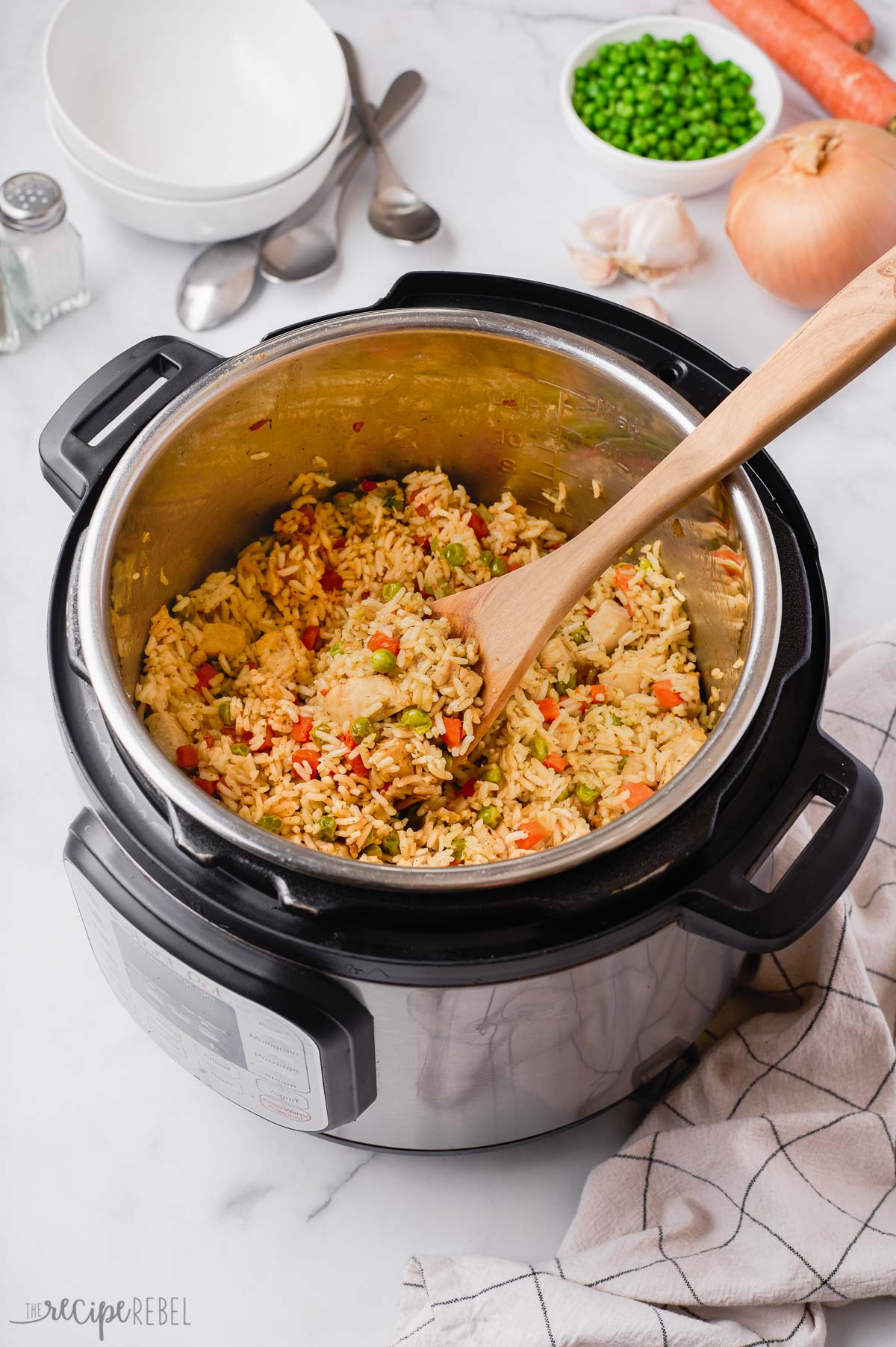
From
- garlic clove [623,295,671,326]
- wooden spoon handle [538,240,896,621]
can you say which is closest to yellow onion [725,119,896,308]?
garlic clove [623,295,671,326]

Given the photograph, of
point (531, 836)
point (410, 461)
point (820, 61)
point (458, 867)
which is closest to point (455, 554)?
point (410, 461)

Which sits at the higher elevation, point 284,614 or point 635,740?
point 635,740

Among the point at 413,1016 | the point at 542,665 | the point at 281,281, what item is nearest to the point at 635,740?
the point at 542,665

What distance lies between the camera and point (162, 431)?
1.78 meters

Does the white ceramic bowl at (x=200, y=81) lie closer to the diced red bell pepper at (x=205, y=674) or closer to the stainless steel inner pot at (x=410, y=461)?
the stainless steel inner pot at (x=410, y=461)

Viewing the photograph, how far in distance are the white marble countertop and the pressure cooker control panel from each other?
0.31m

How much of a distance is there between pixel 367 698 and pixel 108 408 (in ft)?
1.92

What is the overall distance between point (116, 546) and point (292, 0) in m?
1.79

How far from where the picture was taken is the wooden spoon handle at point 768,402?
5.37 ft

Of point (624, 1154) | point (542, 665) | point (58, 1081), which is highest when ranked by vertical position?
point (542, 665)

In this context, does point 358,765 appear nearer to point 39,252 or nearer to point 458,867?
point 458,867

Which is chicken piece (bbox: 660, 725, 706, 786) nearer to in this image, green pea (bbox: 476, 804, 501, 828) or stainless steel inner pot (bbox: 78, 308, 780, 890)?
stainless steel inner pot (bbox: 78, 308, 780, 890)

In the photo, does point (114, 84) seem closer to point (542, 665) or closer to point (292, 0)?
point (292, 0)

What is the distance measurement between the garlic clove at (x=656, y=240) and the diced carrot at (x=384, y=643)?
138cm
